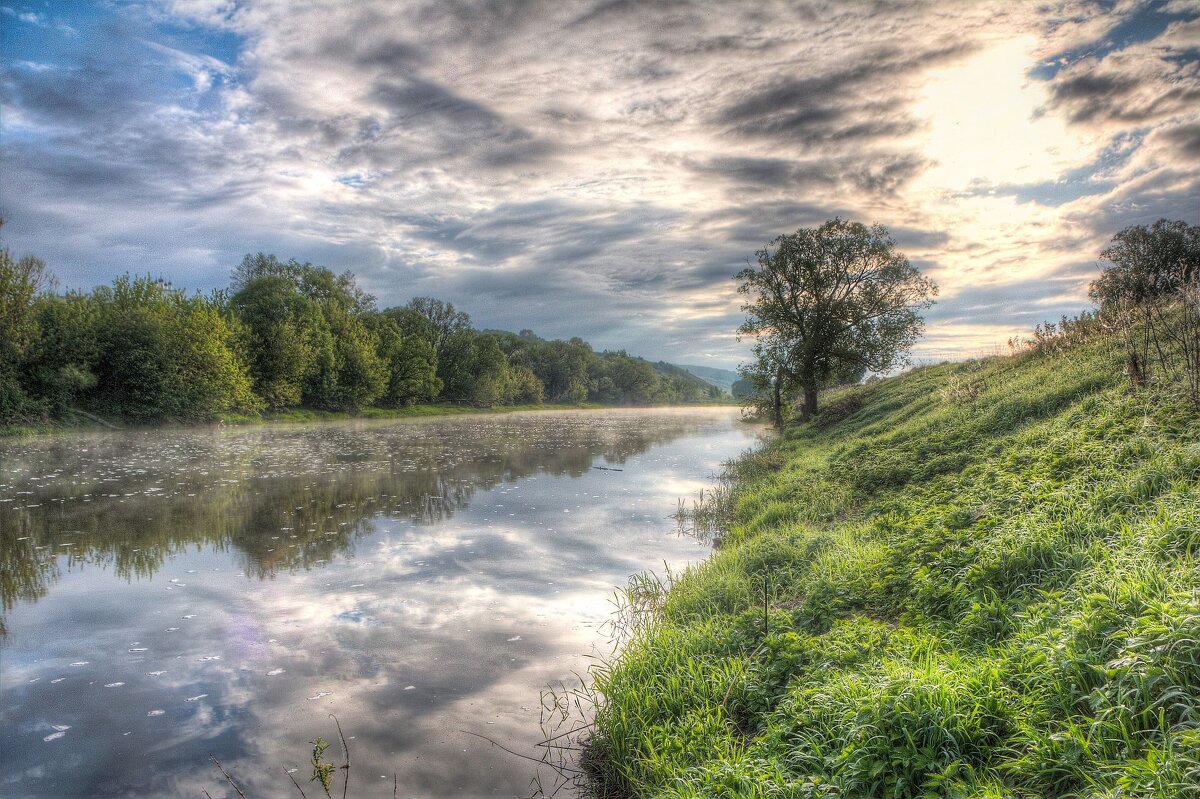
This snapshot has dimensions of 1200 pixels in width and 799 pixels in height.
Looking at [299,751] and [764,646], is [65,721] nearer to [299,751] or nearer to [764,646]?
[299,751]

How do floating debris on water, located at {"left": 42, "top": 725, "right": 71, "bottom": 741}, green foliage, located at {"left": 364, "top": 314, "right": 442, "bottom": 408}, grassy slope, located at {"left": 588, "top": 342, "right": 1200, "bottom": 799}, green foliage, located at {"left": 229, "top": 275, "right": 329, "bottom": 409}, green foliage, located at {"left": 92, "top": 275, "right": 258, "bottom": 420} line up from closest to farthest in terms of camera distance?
grassy slope, located at {"left": 588, "top": 342, "right": 1200, "bottom": 799} < floating debris on water, located at {"left": 42, "top": 725, "right": 71, "bottom": 741} < green foliage, located at {"left": 92, "top": 275, "right": 258, "bottom": 420} < green foliage, located at {"left": 229, "top": 275, "right": 329, "bottom": 409} < green foliage, located at {"left": 364, "top": 314, "right": 442, "bottom": 408}

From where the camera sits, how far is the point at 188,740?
609 cm

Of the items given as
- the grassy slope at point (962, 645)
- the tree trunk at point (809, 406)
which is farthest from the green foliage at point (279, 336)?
the grassy slope at point (962, 645)

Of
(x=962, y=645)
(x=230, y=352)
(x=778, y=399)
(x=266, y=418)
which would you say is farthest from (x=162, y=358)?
(x=962, y=645)

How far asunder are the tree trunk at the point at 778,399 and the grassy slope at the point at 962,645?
84.9 feet

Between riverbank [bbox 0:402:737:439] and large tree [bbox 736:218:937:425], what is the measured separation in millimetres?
49451

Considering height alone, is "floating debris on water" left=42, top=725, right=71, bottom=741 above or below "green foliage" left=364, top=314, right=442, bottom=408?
below

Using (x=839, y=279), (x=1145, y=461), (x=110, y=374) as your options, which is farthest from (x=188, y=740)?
(x=110, y=374)

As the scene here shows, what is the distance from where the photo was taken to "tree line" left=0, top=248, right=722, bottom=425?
4259cm

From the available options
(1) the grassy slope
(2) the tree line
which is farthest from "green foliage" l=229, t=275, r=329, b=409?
(1) the grassy slope

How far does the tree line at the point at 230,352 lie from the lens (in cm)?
4259

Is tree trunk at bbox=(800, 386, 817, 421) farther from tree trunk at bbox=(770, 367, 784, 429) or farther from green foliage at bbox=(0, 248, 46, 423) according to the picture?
green foliage at bbox=(0, 248, 46, 423)

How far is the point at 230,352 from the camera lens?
184 ft

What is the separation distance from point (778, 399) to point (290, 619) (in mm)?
34492
